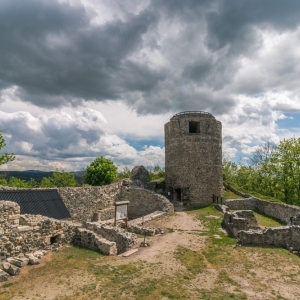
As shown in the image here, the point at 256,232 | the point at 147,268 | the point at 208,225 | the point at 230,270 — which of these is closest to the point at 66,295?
the point at 147,268

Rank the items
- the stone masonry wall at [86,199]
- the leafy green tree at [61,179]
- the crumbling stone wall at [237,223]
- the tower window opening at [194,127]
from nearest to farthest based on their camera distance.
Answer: the crumbling stone wall at [237,223], the stone masonry wall at [86,199], the tower window opening at [194,127], the leafy green tree at [61,179]

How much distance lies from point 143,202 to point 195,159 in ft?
28.8

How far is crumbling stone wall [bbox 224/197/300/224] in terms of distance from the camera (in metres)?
24.4

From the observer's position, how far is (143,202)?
28.0 metres

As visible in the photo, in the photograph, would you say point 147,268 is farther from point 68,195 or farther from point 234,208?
point 234,208

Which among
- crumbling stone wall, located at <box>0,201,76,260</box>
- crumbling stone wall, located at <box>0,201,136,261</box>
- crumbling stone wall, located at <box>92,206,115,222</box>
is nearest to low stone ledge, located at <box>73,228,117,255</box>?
crumbling stone wall, located at <box>0,201,136,261</box>

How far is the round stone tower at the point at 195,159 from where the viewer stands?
3112cm

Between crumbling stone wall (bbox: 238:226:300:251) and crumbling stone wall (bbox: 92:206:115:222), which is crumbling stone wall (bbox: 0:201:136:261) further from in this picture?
crumbling stone wall (bbox: 92:206:115:222)

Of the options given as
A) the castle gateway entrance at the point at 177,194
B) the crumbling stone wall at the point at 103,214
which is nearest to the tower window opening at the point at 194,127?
the castle gateway entrance at the point at 177,194

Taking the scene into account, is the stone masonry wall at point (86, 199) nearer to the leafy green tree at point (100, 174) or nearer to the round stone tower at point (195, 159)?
the round stone tower at point (195, 159)

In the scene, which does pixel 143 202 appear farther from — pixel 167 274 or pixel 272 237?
pixel 167 274

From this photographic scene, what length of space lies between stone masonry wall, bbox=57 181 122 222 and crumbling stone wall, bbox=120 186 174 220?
1515 mm

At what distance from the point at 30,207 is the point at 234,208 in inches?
908

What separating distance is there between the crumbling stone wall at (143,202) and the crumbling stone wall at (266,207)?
28.6 feet
